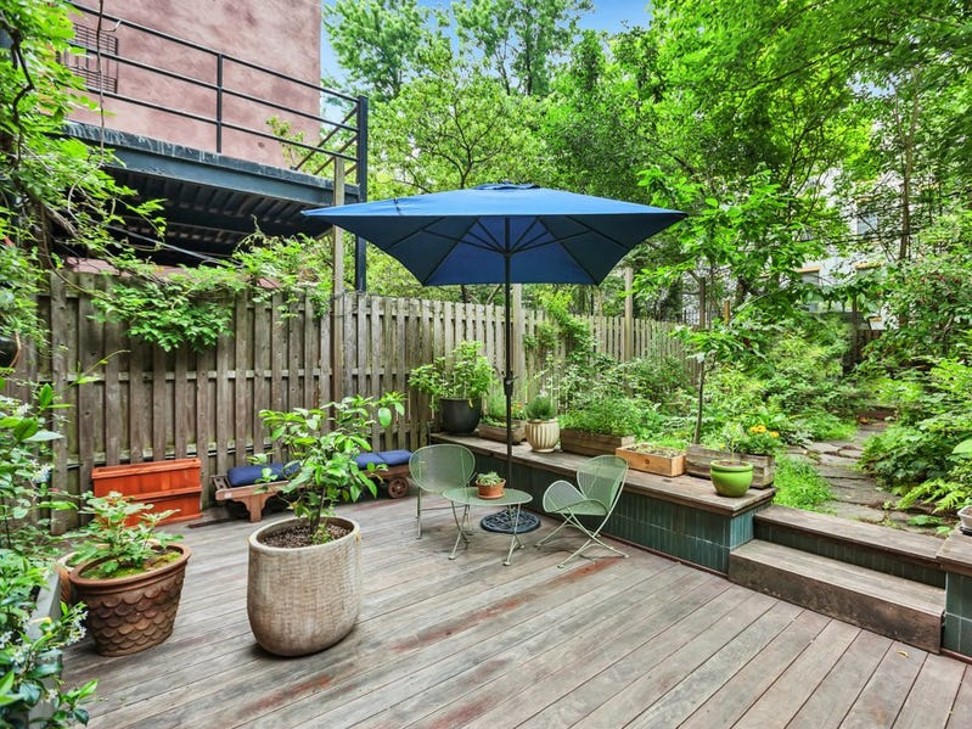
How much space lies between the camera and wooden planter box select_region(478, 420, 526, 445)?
4.73 metres

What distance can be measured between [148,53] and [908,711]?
10.2 metres

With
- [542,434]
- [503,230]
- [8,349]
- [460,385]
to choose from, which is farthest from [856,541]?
[8,349]

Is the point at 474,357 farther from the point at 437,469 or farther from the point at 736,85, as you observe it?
the point at 736,85

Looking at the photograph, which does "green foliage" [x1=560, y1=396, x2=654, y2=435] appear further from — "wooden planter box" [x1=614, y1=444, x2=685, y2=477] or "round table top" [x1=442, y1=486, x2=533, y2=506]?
"round table top" [x1=442, y1=486, x2=533, y2=506]


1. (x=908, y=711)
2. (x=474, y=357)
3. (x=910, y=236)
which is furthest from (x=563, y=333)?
(x=910, y=236)

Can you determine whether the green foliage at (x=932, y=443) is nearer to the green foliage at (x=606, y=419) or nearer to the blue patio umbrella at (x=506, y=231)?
the green foliage at (x=606, y=419)

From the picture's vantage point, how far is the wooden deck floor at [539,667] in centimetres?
178

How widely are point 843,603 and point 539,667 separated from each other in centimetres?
165

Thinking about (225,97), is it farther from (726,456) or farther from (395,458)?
(726,456)

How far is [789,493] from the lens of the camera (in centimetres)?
348

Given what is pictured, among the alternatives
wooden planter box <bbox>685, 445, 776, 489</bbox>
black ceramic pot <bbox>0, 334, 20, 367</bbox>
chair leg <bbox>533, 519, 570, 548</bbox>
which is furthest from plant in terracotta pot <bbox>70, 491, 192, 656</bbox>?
wooden planter box <bbox>685, 445, 776, 489</bbox>

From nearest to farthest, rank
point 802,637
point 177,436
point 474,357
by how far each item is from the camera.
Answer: point 802,637 → point 177,436 → point 474,357

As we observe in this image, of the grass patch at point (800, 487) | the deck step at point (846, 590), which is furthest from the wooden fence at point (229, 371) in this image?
the deck step at point (846, 590)

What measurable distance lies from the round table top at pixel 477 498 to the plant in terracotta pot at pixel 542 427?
0.89 metres
